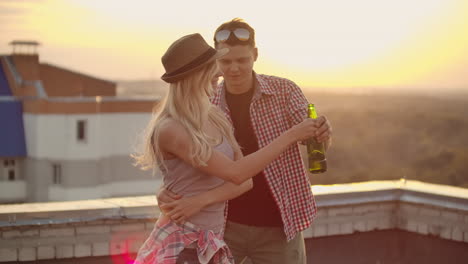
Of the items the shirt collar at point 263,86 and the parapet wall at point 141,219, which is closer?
the shirt collar at point 263,86

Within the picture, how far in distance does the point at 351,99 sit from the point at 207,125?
282 feet

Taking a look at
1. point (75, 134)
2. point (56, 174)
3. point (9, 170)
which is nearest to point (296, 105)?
point (75, 134)

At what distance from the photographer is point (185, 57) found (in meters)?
3.10

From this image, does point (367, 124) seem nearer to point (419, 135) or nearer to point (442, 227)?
point (419, 135)

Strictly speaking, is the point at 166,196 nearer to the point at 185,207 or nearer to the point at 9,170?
the point at 185,207

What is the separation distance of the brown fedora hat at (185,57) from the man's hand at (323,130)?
26.4 inches

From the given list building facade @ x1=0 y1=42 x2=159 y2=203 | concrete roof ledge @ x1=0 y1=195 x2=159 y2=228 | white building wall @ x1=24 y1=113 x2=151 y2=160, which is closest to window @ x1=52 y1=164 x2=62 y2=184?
building facade @ x1=0 y1=42 x2=159 y2=203

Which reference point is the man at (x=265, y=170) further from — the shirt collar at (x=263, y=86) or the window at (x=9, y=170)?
the window at (x=9, y=170)

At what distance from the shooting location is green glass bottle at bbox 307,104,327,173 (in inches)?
166

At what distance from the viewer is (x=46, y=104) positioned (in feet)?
156

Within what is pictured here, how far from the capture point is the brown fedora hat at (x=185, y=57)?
3.07 metres

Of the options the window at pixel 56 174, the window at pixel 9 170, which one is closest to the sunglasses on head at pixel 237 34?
the window at pixel 56 174

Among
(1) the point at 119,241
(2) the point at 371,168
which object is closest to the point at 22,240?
(1) the point at 119,241

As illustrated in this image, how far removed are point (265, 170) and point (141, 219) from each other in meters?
1.29
